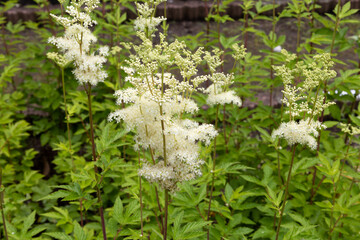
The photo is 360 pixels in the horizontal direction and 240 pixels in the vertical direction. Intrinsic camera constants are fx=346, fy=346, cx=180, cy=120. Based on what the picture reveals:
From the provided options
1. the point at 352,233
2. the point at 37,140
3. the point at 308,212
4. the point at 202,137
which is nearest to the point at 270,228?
the point at 308,212

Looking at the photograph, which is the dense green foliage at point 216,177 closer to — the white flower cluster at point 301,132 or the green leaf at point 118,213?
the green leaf at point 118,213

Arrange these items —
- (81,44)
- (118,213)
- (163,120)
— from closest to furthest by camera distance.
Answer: (163,120)
(81,44)
(118,213)

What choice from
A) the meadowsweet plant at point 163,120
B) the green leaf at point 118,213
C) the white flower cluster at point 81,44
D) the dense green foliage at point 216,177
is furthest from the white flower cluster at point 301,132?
the green leaf at point 118,213

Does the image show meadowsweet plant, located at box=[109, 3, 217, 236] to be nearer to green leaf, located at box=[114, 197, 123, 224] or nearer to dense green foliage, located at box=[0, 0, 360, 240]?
dense green foliage, located at box=[0, 0, 360, 240]

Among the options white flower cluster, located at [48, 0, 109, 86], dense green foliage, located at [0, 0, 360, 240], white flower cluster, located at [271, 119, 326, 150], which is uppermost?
white flower cluster, located at [48, 0, 109, 86]

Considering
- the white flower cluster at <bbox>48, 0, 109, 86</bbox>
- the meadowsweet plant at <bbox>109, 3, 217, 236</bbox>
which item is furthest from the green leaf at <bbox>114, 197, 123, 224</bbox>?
the white flower cluster at <bbox>48, 0, 109, 86</bbox>

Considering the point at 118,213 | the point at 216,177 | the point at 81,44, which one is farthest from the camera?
the point at 216,177

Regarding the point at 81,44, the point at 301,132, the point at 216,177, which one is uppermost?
the point at 81,44

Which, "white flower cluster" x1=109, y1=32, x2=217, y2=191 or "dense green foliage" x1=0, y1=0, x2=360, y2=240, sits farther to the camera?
"dense green foliage" x1=0, y1=0, x2=360, y2=240

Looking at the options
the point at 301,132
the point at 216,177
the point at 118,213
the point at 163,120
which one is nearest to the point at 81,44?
the point at 163,120

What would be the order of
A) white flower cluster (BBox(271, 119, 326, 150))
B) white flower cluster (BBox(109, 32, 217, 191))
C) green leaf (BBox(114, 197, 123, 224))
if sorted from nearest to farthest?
white flower cluster (BBox(109, 32, 217, 191)) → white flower cluster (BBox(271, 119, 326, 150)) → green leaf (BBox(114, 197, 123, 224))

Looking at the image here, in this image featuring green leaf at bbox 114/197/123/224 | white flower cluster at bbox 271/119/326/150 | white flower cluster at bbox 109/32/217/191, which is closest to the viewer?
white flower cluster at bbox 109/32/217/191

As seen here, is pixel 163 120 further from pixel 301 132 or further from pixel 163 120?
pixel 301 132

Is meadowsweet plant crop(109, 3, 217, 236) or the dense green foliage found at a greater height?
meadowsweet plant crop(109, 3, 217, 236)
